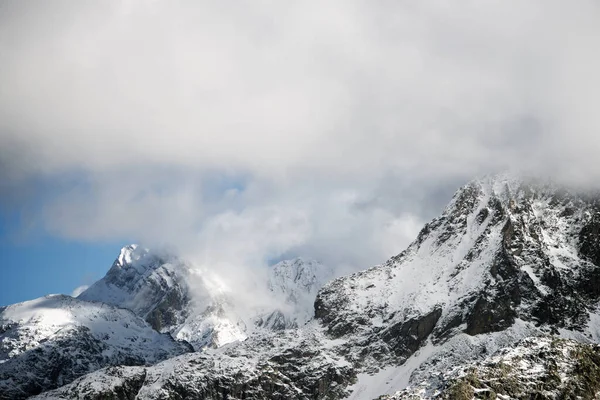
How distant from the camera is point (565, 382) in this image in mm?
198500

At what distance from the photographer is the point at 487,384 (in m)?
199

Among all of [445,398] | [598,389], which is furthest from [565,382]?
[445,398]

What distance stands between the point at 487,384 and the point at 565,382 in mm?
19824

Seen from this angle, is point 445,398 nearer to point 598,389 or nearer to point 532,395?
point 532,395

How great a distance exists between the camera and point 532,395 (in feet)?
646

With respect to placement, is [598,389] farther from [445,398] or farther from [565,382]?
[445,398]

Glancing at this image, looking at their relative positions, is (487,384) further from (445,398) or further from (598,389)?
(598,389)

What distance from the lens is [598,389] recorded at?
19725cm

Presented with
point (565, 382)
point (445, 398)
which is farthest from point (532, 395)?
point (445, 398)

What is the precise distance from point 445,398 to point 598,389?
129 feet

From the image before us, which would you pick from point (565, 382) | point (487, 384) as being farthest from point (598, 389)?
point (487, 384)

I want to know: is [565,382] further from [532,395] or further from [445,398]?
[445,398]

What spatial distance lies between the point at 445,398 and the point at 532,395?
22350 millimetres

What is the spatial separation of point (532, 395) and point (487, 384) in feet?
37.2
